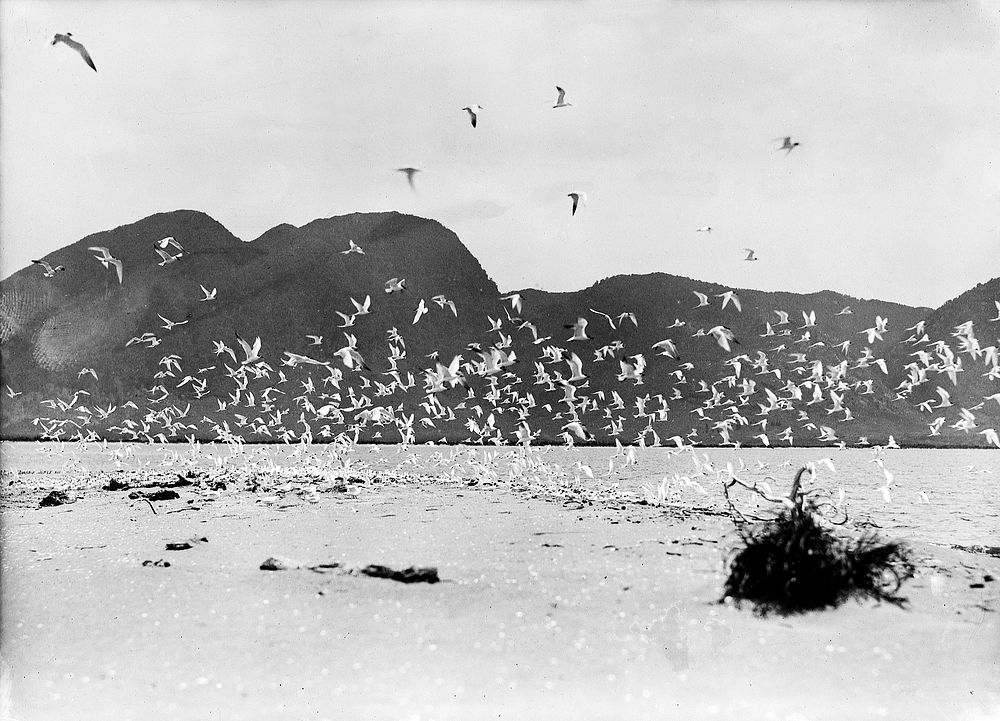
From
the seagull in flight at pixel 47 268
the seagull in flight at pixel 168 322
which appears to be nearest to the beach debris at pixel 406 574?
the seagull in flight at pixel 47 268

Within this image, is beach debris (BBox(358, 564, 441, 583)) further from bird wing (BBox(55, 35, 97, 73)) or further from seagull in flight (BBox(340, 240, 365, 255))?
bird wing (BBox(55, 35, 97, 73))

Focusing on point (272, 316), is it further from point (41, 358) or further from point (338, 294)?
point (41, 358)

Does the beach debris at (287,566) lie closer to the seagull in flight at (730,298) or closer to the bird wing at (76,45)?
the bird wing at (76,45)

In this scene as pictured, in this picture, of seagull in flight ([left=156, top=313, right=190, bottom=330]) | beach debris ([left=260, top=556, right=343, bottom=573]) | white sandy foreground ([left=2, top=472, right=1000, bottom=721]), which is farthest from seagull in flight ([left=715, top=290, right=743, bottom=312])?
seagull in flight ([left=156, top=313, right=190, bottom=330])

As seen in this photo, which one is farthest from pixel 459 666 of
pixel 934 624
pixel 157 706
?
pixel 934 624

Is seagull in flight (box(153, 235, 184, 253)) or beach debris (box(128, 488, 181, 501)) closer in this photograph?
seagull in flight (box(153, 235, 184, 253))
